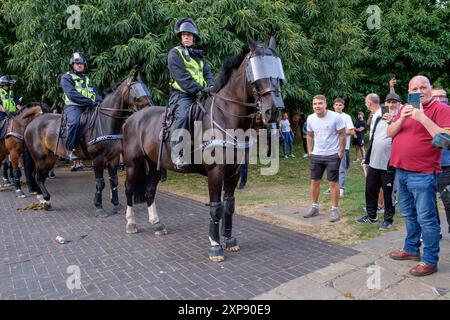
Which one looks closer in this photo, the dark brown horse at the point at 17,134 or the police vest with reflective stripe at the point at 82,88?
the police vest with reflective stripe at the point at 82,88

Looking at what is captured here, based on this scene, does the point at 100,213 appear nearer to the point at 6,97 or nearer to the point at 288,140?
the point at 6,97

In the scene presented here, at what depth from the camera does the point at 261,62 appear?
14.0 feet

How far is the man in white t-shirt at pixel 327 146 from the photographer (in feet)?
21.5

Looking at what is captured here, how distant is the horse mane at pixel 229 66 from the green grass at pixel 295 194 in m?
2.94

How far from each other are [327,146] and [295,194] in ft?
8.94

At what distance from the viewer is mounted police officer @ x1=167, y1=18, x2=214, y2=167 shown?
5.04 m

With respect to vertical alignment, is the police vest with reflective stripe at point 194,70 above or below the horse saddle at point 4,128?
above

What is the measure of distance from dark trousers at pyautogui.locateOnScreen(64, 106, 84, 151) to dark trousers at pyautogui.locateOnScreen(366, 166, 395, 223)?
5.80 m

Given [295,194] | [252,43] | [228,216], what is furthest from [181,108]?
[295,194]

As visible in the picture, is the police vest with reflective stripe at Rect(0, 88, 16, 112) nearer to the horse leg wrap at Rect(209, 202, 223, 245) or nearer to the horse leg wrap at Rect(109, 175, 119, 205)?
the horse leg wrap at Rect(109, 175, 119, 205)

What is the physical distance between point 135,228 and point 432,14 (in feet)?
57.2

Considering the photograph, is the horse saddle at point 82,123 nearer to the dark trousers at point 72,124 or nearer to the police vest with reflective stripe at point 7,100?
the dark trousers at point 72,124

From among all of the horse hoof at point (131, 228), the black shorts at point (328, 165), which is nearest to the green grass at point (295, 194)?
the black shorts at point (328, 165)

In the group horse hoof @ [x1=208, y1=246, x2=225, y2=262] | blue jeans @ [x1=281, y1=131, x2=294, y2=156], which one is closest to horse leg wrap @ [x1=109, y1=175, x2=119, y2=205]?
horse hoof @ [x1=208, y1=246, x2=225, y2=262]
